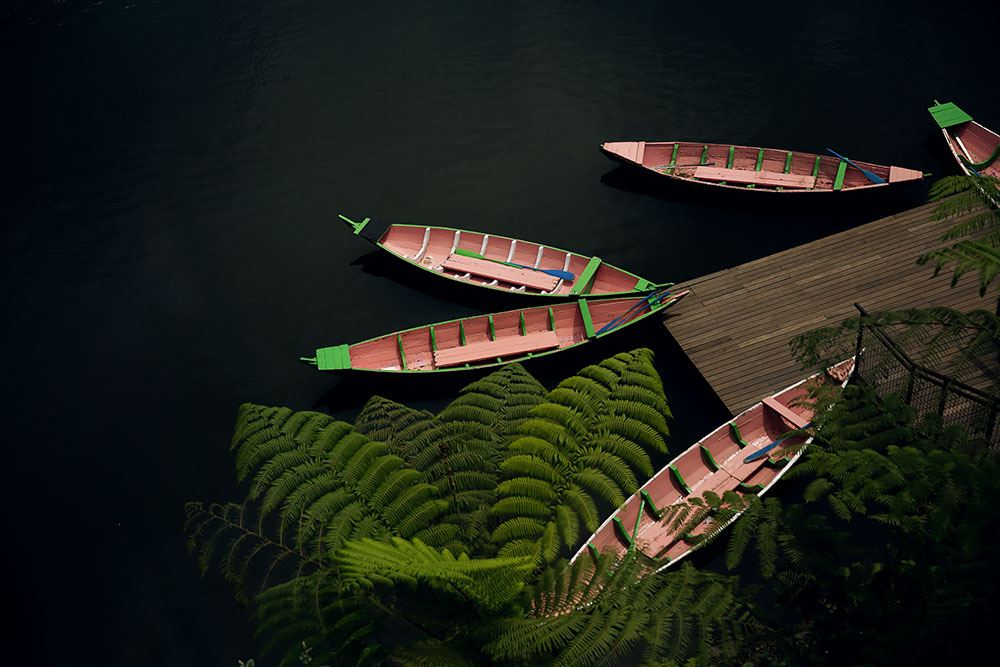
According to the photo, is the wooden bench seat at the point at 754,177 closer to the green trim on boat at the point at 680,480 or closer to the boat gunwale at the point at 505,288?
the boat gunwale at the point at 505,288

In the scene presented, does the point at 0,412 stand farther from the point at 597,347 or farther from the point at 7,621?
the point at 597,347

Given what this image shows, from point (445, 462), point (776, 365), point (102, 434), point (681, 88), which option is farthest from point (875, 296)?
point (102, 434)

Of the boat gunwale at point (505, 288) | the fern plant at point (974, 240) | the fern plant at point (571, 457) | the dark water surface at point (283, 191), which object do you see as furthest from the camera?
the boat gunwale at point (505, 288)

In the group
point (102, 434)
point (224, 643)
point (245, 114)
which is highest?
point (245, 114)

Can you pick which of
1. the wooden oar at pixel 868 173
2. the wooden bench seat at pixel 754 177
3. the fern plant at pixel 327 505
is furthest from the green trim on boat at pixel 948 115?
the fern plant at pixel 327 505

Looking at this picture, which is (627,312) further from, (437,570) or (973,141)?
(437,570)

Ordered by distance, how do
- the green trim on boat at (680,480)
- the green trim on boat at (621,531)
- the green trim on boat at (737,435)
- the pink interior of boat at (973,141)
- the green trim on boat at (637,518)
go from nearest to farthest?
1. the green trim on boat at (637,518)
2. the green trim on boat at (621,531)
3. the green trim on boat at (680,480)
4. the green trim on boat at (737,435)
5. the pink interior of boat at (973,141)
